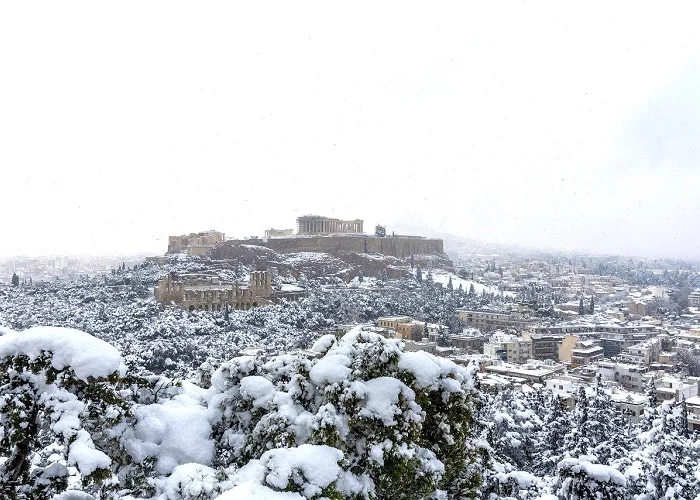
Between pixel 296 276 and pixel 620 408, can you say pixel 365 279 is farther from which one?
pixel 620 408

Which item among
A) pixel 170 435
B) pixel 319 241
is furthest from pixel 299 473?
pixel 319 241

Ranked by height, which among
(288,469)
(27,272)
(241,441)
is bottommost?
(27,272)

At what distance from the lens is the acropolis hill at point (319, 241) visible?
251 feet

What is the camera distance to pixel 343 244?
78000 millimetres

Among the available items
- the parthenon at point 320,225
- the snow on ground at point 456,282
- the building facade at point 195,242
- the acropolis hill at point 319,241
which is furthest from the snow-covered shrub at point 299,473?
the parthenon at point 320,225

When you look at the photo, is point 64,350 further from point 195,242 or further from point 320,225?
point 320,225

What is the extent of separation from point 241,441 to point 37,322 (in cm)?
3664

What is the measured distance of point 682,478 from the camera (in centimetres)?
1116

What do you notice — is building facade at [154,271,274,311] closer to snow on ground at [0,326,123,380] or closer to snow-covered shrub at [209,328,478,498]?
snow-covered shrub at [209,328,478,498]

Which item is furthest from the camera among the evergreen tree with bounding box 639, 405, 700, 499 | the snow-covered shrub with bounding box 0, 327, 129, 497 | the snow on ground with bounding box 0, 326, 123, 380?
the evergreen tree with bounding box 639, 405, 700, 499

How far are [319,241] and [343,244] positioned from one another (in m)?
3.33

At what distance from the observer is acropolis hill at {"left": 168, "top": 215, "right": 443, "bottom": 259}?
76625 mm

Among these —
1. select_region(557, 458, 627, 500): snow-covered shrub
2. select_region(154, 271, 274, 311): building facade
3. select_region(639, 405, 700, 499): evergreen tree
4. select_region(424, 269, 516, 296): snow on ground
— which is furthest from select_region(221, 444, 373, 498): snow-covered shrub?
select_region(424, 269, 516, 296): snow on ground

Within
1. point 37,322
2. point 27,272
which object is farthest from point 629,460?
point 27,272
